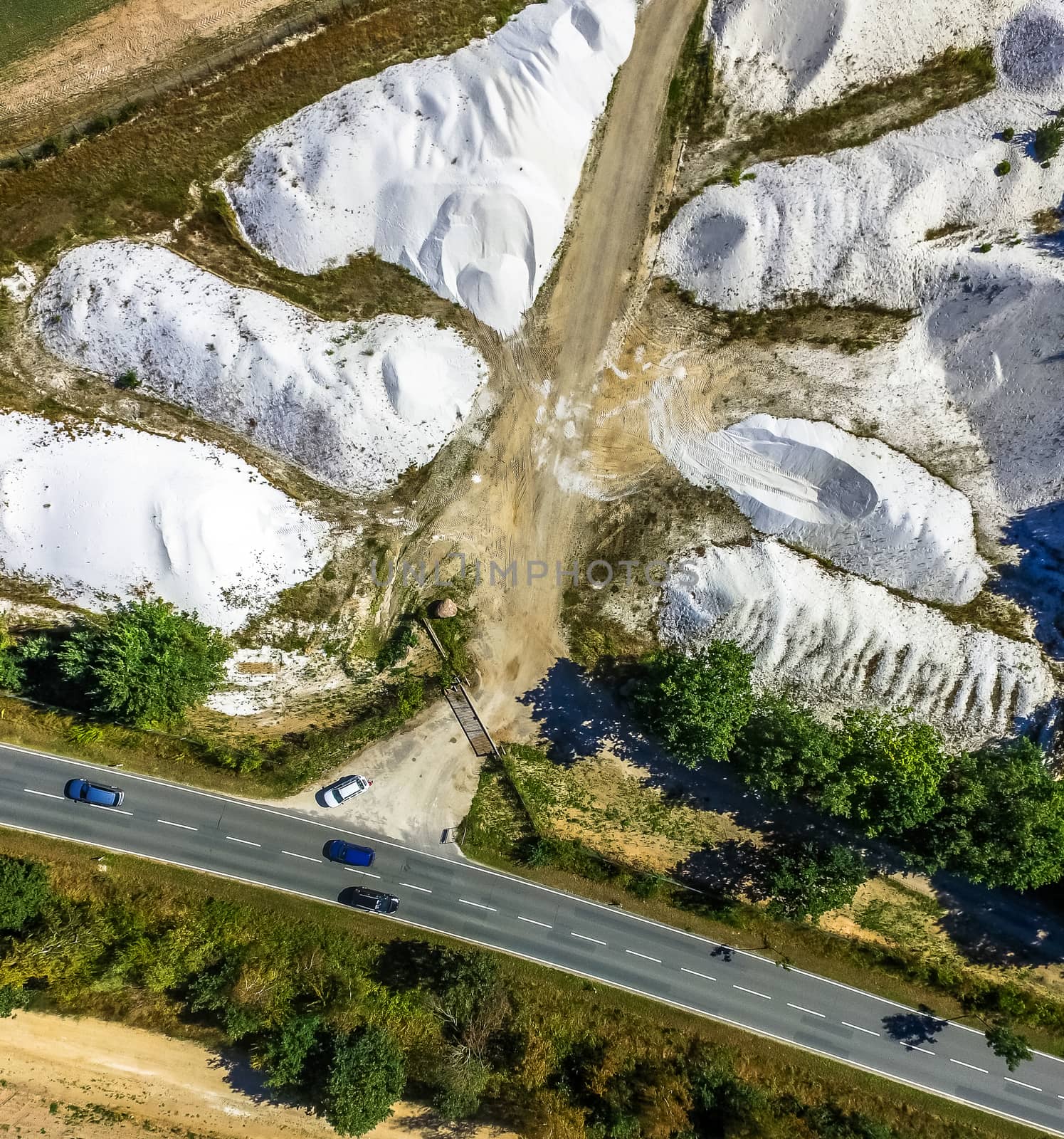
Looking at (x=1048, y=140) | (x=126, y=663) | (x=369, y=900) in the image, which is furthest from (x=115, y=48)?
(x=1048, y=140)

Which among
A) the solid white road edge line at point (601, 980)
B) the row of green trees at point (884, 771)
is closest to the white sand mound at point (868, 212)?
the row of green trees at point (884, 771)

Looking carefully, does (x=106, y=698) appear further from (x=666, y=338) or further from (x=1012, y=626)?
(x=1012, y=626)

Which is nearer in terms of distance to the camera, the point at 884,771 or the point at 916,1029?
the point at 884,771

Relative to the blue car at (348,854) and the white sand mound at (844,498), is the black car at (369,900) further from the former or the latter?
the white sand mound at (844,498)

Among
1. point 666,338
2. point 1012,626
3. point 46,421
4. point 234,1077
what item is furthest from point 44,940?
point 1012,626

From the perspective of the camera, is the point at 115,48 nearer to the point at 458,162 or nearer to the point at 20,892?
the point at 458,162
